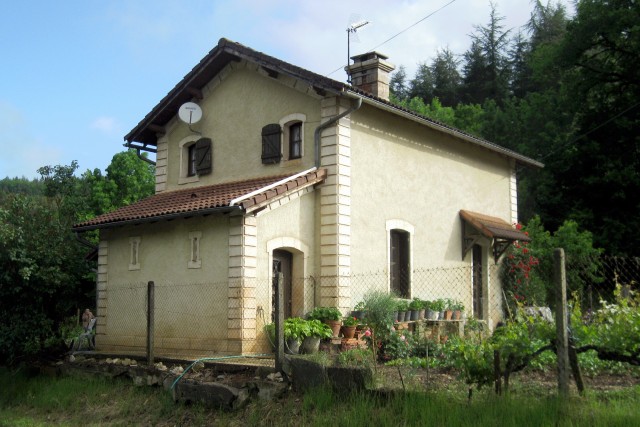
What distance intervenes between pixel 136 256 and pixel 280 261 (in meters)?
3.34

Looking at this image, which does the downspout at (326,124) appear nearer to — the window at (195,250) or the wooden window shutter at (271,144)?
the wooden window shutter at (271,144)

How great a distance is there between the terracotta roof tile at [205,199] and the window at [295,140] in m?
0.64

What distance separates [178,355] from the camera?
13242 mm

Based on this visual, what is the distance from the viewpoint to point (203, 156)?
1672 cm

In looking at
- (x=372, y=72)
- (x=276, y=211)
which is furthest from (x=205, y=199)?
(x=372, y=72)

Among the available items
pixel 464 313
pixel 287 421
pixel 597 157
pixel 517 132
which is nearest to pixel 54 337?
pixel 287 421

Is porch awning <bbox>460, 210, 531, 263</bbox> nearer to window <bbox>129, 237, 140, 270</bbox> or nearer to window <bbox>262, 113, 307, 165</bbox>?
window <bbox>262, 113, 307, 165</bbox>

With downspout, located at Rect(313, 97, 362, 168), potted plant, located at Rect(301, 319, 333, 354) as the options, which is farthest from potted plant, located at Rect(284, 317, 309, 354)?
downspout, located at Rect(313, 97, 362, 168)

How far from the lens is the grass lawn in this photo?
6176 mm

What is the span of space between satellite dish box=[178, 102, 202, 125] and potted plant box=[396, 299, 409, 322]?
647cm

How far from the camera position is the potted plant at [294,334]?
465 inches

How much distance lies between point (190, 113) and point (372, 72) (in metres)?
4.77

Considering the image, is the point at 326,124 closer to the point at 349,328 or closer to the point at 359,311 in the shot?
the point at 359,311

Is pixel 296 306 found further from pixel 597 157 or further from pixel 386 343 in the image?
pixel 597 157
